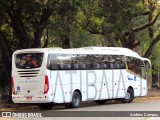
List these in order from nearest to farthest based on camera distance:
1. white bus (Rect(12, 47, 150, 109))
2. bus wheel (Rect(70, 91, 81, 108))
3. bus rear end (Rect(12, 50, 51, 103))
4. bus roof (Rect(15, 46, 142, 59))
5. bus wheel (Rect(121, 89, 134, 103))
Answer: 1. bus rear end (Rect(12, 50, 51, 103))
2. white bus (Rect(12, 47, 150, 109))
3. bus roof (Rect(15, 46, 142, 59))
4. bus wheel (Rect(70, 91, 81, 108))
5. bus wheel (Rect(121, 89, 134, 103))

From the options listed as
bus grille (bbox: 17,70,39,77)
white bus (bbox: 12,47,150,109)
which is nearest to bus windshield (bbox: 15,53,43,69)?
white bus (bbox: 12,47,150,109)

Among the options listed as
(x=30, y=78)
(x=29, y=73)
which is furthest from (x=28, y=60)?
(x=30, y=78)

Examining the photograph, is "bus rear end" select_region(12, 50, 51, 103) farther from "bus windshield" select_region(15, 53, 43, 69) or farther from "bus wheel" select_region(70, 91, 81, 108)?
"bus wheel" select_region(70, 91, 81, 108)

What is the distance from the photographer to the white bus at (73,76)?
20.2m

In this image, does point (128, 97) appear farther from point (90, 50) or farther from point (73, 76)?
point (73, 76)

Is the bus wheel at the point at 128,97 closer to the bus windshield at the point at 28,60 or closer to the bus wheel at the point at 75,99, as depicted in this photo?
the bus wheel at the point at 75,99

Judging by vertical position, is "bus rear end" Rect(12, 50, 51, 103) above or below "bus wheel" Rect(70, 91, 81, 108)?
above

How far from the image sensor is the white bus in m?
20.2

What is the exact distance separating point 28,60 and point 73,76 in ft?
8.82

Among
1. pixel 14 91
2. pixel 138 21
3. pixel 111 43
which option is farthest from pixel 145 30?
pixel 14 91

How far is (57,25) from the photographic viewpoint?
2402 centimetres

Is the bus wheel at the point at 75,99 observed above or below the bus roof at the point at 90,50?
below

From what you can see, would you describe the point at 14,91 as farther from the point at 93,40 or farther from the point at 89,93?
the point at 93,40

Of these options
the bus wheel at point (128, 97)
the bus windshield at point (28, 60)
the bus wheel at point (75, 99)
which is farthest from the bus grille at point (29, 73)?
the bus wheel at point (128, 97)
